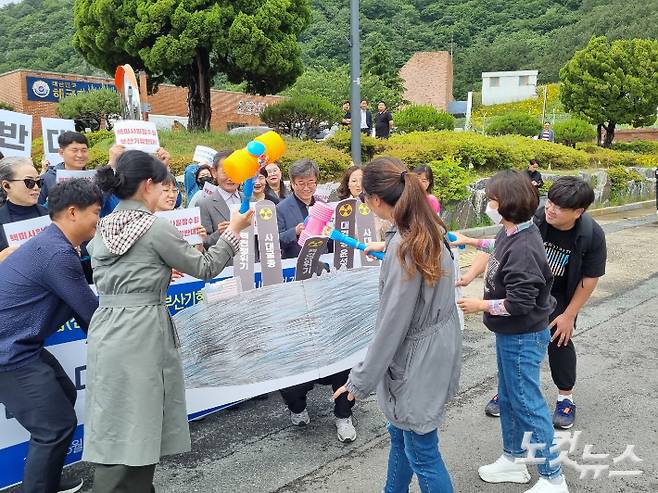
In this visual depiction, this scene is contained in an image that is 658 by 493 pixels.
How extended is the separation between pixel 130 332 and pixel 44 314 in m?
0.52

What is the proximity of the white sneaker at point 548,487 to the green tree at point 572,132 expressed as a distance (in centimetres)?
2157

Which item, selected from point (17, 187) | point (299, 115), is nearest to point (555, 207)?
point (17, 187)

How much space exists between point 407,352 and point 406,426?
288mm

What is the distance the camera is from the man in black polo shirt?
315 centimetres

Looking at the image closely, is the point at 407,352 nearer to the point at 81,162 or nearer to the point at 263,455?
the point at 263,455

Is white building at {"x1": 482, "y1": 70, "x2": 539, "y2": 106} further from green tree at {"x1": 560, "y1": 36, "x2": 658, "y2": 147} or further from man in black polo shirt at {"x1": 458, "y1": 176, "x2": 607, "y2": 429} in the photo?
man in black polo shirt at {"x1": 458, "y1": 176, "x2": 607, "y2": 429}

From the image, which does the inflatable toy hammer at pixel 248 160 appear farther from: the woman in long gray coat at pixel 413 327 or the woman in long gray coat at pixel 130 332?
the woman in long gray coat at pixel 413 327

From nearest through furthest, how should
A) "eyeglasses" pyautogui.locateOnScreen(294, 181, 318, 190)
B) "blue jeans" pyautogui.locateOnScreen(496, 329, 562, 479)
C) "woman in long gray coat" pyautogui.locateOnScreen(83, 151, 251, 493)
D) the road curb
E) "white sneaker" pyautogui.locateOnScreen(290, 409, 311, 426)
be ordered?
"woman in long gray coat" pyautogui.locateOnScreen(83, 151, 251, 493) < "blue jeans" pyautogui.locateOnScreen(496, 329, 562, 479) < "white sneaker" pyautogui.locateOnScreen(290, 409, 311, 426) < "eyeglasses" pyautogui.locateOnScreen(294, 181, 318, 190) < the road curb

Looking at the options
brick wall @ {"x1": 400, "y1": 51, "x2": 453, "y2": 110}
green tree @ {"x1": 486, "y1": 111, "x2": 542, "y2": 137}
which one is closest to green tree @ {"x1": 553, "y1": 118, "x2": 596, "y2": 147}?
green tree @ {"x1": 486, "y1": 111, "x2": 542, "y2": 137}

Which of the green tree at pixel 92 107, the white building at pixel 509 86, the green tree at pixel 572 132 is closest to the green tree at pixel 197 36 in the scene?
the green tree at pixel 92 107

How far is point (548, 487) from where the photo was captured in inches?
111

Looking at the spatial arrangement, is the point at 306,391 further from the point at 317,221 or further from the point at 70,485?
the point at 70,485

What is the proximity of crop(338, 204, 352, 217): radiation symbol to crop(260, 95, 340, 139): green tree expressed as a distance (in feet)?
37.0

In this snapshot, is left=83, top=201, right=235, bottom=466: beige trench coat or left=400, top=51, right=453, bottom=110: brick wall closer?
left=83, top=201, right=235, bottom=466: beige trench coat
